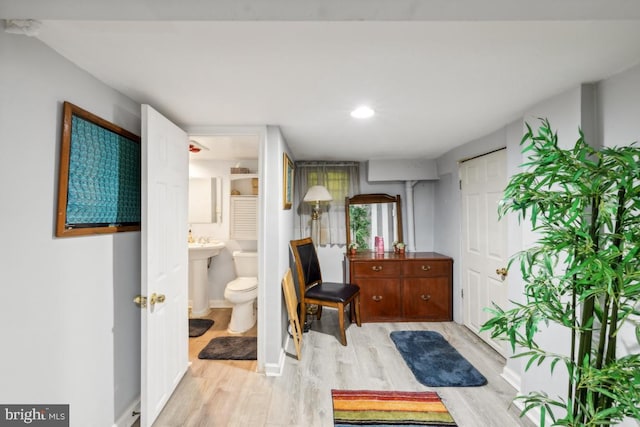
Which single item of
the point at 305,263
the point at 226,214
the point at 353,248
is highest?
the point at 226,214

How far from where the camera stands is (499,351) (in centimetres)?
280

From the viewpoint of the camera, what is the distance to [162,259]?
194cm

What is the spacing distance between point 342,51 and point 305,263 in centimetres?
249

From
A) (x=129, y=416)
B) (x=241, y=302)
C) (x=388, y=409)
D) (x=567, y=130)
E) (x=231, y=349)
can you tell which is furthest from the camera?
(x=241, y=302)

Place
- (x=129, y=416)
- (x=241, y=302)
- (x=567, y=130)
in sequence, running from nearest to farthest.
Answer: (x=567, y=130), (x=129, y=416), (x=241, y=302)

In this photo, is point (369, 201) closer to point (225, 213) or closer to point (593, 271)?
point (225, 213)

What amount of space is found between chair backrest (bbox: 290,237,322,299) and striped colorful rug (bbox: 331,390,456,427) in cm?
119

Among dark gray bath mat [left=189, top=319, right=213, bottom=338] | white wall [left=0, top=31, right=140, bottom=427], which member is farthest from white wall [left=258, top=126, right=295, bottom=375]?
dark gray bath mat [left=189, top=319, right=213, bottom=338]

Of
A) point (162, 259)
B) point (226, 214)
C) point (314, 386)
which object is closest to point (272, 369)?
point (314, 386)

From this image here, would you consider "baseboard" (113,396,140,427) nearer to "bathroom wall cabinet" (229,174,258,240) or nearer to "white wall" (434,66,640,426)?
"bathroom wall cabinet" (229,174,258,240)

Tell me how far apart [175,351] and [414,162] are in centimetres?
344

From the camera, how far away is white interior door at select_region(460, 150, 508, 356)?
8.84 feet

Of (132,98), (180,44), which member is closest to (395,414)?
(180,44)

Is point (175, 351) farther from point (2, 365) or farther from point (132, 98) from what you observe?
point (132, 98)
